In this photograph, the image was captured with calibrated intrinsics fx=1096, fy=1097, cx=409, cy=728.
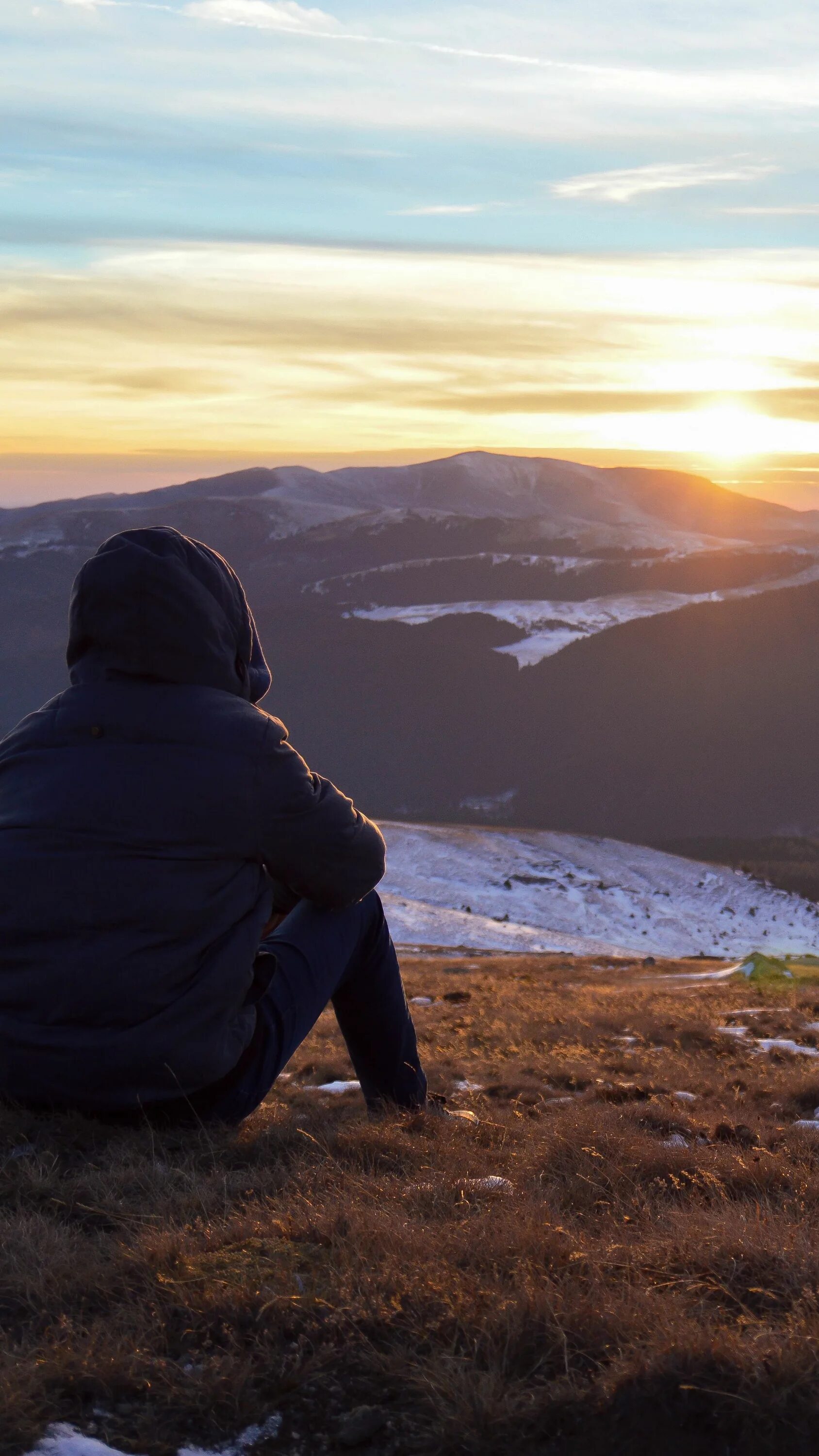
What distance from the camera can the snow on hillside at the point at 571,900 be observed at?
44938 millimetres

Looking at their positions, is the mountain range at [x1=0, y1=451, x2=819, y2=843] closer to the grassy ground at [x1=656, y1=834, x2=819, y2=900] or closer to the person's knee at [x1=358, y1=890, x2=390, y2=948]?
the grassy ground at [x1=656, y1=834, x2=819, y2=900]

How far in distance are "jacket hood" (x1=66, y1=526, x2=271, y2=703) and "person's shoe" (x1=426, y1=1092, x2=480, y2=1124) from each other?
7.18 ft

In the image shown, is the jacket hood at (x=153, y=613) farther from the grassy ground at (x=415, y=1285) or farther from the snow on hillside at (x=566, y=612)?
the snow on hillside at (x=566, y=612)

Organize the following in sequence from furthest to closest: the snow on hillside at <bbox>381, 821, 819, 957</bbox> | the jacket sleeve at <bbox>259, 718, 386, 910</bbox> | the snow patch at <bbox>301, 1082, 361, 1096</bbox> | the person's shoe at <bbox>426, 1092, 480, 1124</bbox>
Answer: the snow on hillside at <bbox>381, 821, 819, 957</bbox> < the snow patch at <bbox>301, 1082, 361, 1096</bbox> < the person's shoe at <bbox>426, 1092, 480, 1124</bbox> < the jacket sleeve at <bbox>259, 718, 386, 910</bbox>

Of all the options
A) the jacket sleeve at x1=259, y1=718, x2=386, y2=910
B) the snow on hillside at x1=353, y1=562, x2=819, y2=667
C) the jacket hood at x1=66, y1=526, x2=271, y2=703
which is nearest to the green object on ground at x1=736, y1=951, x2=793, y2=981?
the jacket sleeve at x1=259, y1=718, x2=386, y2=910

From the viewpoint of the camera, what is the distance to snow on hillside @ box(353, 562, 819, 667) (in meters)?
131

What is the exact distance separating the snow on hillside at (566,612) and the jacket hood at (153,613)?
12569cm

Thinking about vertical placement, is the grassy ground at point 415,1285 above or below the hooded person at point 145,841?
below

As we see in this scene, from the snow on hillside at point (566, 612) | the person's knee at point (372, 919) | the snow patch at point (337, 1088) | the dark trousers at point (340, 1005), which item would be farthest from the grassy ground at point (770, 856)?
the person's knee at point (372, 919)

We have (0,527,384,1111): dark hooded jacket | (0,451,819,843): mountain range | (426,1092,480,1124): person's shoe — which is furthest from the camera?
(0,451,819,843): mountain range

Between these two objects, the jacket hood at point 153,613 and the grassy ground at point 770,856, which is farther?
the grassy ground at point 770,856

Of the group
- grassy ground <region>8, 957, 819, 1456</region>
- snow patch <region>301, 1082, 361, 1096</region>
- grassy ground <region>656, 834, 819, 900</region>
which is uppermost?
grassy ground <region>8, 957, 819, 1456</region>

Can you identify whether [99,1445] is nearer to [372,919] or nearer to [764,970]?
[372,919]

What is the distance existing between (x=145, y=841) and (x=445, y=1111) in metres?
2.15
